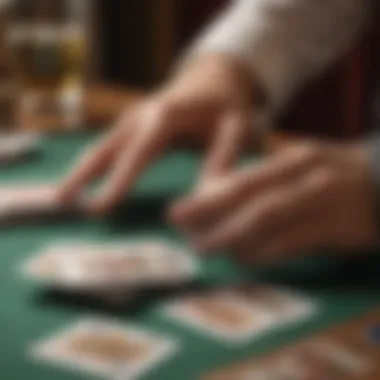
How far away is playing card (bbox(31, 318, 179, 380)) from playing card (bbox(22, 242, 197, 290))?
0.06 meters

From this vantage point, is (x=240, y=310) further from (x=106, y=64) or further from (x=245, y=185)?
(x=106, y=64)

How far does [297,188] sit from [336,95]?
1534 mm

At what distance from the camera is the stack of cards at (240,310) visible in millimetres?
777

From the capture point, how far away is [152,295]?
2.74 feet

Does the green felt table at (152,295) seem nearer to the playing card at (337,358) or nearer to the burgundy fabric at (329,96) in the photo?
the playing card at (337,358)

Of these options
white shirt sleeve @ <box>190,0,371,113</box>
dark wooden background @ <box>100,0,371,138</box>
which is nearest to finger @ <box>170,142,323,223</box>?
white shirt sleeve @ <box>190,0,371,113</box>

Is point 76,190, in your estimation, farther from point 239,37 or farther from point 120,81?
point 120,81

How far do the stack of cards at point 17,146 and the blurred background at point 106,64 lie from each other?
2.2 inches

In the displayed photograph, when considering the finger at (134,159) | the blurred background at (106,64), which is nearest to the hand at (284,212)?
the finger at (134,159)

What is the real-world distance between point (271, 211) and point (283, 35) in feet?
1.46

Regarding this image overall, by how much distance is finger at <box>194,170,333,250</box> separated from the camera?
91 cm

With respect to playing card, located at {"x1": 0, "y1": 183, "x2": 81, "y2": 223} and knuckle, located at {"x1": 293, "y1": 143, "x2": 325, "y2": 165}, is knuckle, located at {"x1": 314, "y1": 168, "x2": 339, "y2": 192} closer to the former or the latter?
knuckle, located at {"x1": 293, "y1": 143, "x2": 325, "y2": 165}

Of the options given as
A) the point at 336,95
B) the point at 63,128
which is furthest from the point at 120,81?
the point at 63,128

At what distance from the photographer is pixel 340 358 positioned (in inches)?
28.3
